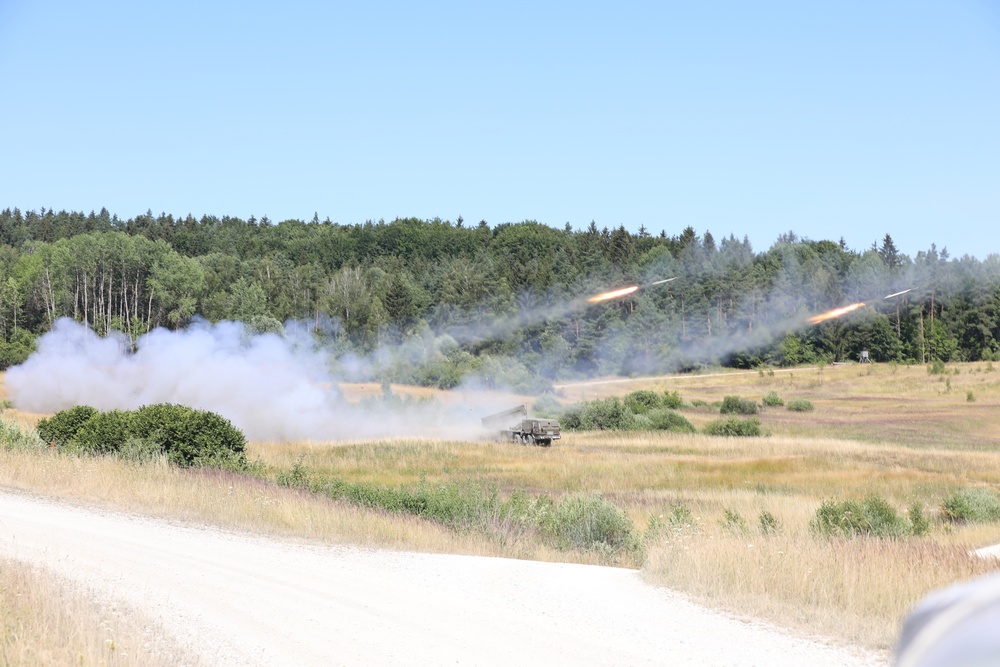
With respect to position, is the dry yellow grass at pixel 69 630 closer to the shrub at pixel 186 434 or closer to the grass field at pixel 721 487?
the grass field at pixel 721 487

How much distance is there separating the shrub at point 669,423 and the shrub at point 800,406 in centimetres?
1600

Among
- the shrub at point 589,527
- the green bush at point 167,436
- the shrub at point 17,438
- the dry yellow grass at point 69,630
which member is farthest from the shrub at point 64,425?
the dry yellow grass at point 69,630

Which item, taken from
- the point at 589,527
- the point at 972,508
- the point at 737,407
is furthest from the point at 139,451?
the point at 737,407

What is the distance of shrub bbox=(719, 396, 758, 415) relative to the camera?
72169mm

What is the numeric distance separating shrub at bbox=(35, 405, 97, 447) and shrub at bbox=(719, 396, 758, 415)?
50.5 m

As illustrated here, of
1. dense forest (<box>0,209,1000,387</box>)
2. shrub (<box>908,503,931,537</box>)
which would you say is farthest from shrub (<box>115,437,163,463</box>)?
dense forest (<box>0,209,1000,387</box>)

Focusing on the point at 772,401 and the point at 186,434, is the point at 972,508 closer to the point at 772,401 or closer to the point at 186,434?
the point at 186,434

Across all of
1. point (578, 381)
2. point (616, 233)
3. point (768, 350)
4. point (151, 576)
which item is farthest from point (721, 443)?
point (616, 233)

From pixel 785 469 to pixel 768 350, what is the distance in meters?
59.7

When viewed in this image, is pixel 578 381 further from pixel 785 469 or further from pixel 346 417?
pixel 785 469

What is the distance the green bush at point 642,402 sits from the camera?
220 ft

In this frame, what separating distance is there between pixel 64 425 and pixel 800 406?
187ft

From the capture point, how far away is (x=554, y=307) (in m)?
73.1

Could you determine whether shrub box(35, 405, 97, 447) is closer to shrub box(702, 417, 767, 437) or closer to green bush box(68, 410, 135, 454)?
green bush box(68, 410, 135, 454)
